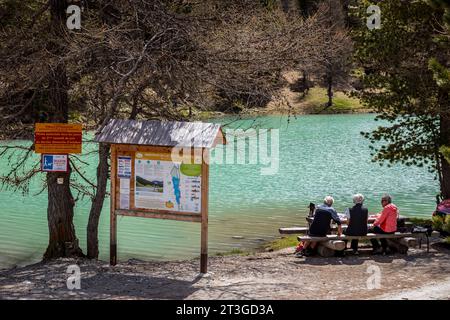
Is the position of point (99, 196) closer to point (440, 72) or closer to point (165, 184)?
point (165, 184)

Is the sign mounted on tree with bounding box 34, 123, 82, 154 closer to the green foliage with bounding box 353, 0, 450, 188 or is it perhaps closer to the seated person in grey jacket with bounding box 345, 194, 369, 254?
the seated person in grey jacket with bounding box 345, 194, 369, 254

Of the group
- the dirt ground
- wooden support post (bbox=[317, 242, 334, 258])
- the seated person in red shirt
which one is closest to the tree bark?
the seated person in red shirt

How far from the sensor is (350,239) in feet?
53.4

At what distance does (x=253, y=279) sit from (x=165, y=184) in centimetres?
253

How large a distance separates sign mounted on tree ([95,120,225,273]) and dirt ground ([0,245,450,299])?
2.99 ft

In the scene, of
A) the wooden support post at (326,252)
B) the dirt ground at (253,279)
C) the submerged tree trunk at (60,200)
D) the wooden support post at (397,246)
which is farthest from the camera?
the submerged tree trunk at (60,200)

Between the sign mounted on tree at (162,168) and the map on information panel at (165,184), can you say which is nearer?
the sign mounted on tree at (162,168)

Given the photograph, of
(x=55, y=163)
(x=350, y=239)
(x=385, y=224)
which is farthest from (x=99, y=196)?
(x=385, y=224)

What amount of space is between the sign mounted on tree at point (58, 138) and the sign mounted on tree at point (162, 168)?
106cm

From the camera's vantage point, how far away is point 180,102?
17.2m

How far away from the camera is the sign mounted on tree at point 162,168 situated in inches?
541

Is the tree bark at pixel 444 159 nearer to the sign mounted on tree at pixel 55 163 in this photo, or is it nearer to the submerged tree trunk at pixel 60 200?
the submerged tree trunk at pixel 60 200

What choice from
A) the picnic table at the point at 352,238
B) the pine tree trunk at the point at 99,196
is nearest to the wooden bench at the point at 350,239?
the picnic table at the point at 352,238
